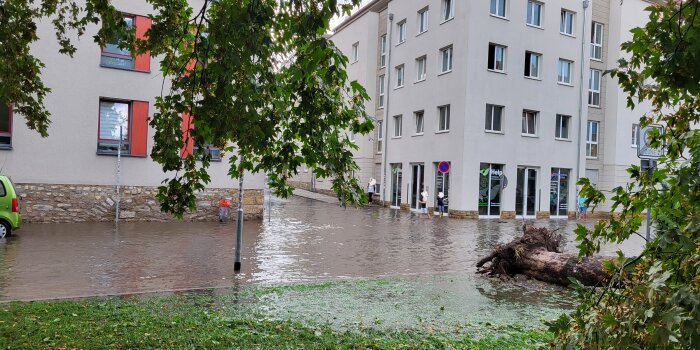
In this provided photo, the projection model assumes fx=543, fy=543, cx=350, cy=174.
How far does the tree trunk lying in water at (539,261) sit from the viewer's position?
8.90m

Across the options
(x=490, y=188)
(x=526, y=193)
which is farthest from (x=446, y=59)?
(x=526, y=193)

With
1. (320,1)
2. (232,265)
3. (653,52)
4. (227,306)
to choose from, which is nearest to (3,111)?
(232,265)

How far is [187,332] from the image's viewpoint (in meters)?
5.30

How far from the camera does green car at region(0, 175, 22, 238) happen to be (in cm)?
1352

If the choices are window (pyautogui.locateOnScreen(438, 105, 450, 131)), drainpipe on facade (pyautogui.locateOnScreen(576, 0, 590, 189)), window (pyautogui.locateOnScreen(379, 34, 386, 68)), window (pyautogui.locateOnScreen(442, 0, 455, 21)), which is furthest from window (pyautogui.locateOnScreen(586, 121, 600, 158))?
window (pyautogui.locateOnScreen(379, 34, 386, 68))

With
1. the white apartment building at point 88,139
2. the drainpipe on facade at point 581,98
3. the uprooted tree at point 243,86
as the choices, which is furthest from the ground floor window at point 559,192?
the uprooted tree at point 243,86

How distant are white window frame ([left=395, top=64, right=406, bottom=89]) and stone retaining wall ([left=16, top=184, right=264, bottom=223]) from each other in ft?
52.3

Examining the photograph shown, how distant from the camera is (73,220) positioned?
18.1m

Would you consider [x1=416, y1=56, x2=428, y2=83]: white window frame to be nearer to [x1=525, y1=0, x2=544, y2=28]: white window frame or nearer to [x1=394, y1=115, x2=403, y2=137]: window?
[x1=394, y1=115, x2=403, y2=137]: window

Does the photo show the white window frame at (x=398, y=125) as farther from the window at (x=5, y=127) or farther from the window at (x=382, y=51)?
the window at (x=5, y=127)

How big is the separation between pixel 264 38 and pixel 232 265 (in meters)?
6.91

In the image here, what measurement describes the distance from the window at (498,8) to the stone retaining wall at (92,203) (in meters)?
16.8

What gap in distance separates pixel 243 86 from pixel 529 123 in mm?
26748

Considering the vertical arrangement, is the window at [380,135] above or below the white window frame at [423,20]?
below
